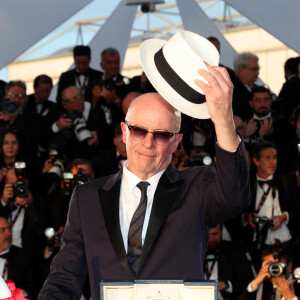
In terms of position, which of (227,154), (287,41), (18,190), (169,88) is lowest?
(18,190)

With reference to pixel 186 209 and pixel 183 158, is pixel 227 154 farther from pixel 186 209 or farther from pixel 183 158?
pixel 183 158

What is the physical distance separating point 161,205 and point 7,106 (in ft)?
16.3

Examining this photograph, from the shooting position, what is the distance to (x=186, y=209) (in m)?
2.48

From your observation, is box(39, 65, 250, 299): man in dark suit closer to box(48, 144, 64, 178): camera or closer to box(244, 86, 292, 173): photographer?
box(48, 144, 64, 178): camera

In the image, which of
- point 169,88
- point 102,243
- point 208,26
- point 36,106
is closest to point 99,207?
point 102,243

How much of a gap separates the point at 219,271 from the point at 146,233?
13.0ft

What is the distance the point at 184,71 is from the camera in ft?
7.71

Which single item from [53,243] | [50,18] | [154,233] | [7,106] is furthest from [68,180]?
[154,233]

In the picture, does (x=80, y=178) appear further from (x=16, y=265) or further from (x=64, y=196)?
(x=16, y=265)

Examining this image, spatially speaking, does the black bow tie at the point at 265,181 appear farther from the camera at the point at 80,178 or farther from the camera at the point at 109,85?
the camera at the point at 109,85

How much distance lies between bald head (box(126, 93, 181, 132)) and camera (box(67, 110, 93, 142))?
4694mm

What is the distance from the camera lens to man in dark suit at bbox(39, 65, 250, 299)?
2385mm

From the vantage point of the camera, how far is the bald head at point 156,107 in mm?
2404

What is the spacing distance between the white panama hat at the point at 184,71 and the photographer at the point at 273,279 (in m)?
3.66
